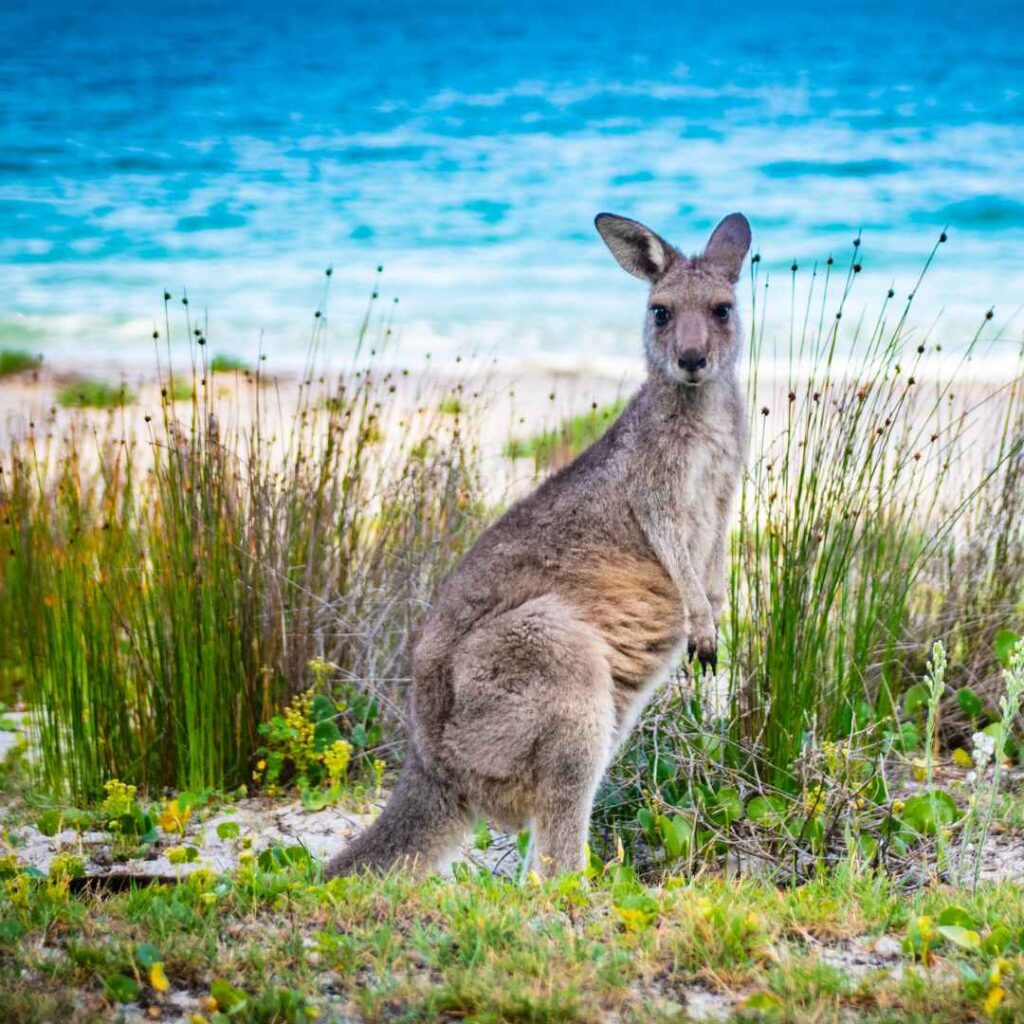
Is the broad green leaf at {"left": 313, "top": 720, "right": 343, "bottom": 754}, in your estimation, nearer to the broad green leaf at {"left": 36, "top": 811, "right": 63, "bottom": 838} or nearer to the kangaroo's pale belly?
the broad green leaf at {"left": 36, "top": 811, "right": 63, "bottom": 838}

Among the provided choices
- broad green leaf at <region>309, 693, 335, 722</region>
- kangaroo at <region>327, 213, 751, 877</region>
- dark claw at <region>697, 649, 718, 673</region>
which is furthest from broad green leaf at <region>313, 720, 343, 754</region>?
dark claw at <region>697, 649, 718, 673</region>

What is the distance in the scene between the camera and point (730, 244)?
4863mm

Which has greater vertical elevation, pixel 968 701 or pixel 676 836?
pixel 968 701

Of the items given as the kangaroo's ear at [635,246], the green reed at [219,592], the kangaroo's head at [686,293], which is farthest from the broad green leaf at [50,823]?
the kangaroo's ear at [635,246]

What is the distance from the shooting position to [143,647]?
19.2 feet

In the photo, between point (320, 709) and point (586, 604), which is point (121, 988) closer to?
point (586, 604)

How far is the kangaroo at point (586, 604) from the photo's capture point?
411 centimetres

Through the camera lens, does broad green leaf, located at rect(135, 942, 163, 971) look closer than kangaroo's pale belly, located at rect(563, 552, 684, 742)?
Yes

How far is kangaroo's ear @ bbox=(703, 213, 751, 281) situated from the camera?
15.9 ft

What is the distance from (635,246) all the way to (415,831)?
2.16 metres

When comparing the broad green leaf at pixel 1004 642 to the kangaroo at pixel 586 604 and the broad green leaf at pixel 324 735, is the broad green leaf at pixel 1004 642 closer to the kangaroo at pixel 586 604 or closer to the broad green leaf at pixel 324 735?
the kangaroo at pixel 586 604

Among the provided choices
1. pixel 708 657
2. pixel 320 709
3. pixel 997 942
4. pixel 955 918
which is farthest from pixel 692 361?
pixel 320 709

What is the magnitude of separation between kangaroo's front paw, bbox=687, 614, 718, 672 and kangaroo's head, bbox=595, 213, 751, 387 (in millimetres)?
817

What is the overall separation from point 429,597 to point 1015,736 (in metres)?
2.68
